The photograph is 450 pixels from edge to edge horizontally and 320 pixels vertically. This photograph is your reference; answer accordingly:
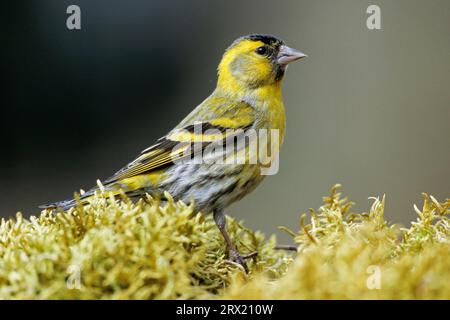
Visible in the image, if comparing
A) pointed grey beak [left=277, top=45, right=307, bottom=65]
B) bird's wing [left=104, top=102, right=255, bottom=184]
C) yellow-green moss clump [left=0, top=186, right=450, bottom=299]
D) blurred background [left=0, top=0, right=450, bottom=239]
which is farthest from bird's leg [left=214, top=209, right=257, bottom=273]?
blurred background [left=0, top=0, right=450, bottom=239]

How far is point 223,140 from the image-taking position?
229 cm

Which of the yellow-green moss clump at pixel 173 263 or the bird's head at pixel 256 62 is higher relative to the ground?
the bird's head at pixel 256 62

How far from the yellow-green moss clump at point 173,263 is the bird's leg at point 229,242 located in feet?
0.57

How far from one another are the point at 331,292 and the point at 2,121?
420 cm

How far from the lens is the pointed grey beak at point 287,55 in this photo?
2553mm

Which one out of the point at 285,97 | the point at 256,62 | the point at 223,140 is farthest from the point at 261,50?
the point at 285,97

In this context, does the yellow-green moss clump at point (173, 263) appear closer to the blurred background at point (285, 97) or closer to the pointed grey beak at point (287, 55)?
the pointed grey beak at point (287, 55)

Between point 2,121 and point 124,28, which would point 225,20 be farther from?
point 2,121

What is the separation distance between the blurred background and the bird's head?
2083 millimetres

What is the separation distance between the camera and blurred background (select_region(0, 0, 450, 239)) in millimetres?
4586

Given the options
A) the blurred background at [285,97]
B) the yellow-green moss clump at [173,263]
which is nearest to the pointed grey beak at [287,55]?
the yellow-green moss clump at [173,263]

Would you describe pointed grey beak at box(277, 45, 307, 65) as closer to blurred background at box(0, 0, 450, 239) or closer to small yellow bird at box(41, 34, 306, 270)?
small yellow bird at box(41, 34, 306, 270)

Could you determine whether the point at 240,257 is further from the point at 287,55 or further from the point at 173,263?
the point at 287,55

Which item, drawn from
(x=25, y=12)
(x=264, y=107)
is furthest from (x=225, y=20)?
(x=264, y=107)
